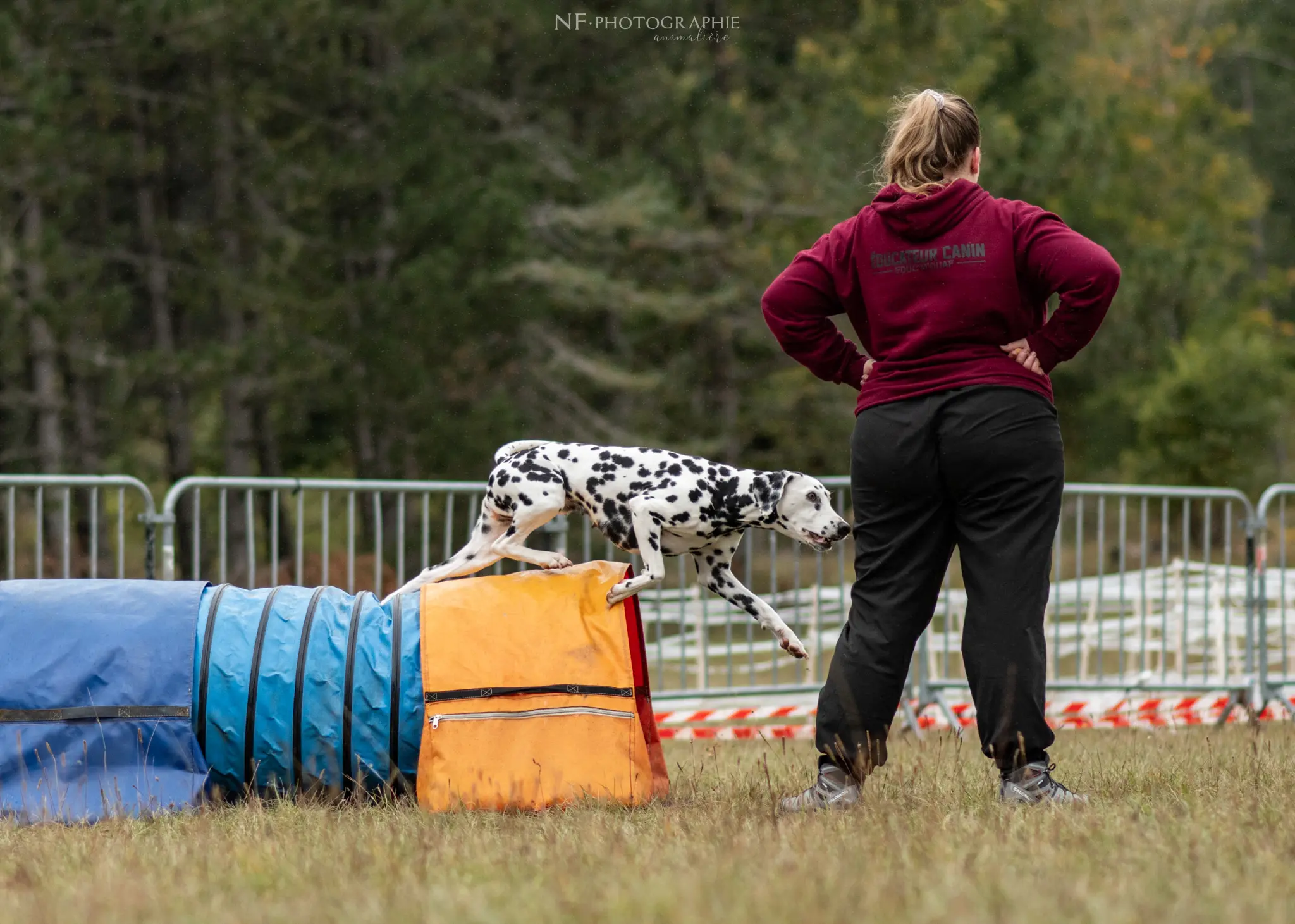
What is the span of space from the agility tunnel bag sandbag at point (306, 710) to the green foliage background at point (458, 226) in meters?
14.4

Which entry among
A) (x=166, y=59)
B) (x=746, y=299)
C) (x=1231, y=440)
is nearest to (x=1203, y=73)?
(x=1231, y=440)

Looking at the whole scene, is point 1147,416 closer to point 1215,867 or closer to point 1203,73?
point 1203,73

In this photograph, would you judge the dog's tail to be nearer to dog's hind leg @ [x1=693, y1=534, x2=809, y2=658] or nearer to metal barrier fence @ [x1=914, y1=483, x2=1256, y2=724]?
dog's hind leg @ [x1=693, y1=534, x2=809, y2=658]

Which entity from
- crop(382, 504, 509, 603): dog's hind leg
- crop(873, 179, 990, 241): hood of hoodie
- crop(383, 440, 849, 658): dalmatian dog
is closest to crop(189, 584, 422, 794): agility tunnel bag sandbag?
crop(383, 440, 849, 658): dalmatian dog

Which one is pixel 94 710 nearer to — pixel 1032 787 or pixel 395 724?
pixel 395 724

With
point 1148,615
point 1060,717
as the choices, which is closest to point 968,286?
point 1060,717

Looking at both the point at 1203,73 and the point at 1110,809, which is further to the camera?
the point at 1203,73

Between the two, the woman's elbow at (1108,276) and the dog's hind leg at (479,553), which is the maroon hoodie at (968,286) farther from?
the dog's hind leg at (479,553)

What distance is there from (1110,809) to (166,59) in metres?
18.5

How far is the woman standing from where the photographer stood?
155 inches

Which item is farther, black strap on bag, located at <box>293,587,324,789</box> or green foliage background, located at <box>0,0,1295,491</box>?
green foliage background, located at <box>0,0,1295,491</box>

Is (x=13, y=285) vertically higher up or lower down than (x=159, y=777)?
higher up

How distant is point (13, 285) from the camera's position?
17.6m

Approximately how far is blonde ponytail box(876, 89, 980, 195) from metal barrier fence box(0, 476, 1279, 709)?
1.32 meters
